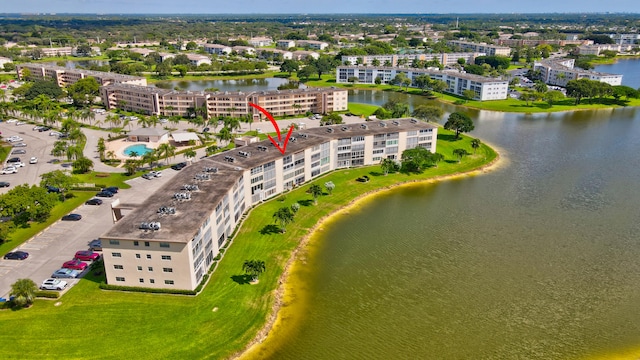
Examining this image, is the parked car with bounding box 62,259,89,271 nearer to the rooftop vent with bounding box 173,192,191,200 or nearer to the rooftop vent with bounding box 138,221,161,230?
the rooftop vent with bounding box 138,221,161,230

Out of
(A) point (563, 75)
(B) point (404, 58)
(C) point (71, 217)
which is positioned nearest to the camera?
(C) point (71, 217)

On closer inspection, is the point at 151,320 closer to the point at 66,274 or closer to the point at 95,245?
the point at 66,274

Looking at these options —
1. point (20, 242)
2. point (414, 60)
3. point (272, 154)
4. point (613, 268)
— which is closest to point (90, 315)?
point (20, 242)

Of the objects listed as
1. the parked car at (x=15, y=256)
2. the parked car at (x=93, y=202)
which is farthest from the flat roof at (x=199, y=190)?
the parked car at (x=93, y=202)

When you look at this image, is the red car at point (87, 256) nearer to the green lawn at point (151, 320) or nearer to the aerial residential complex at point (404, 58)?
the green lawn at point (151, 320)

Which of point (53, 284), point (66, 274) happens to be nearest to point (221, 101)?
point (66, 274)

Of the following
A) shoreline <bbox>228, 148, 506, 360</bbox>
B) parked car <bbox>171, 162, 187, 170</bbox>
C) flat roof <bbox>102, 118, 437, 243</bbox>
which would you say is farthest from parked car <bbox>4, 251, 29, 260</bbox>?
parked car <bbox>171, 162, 187, 170</bbox>
